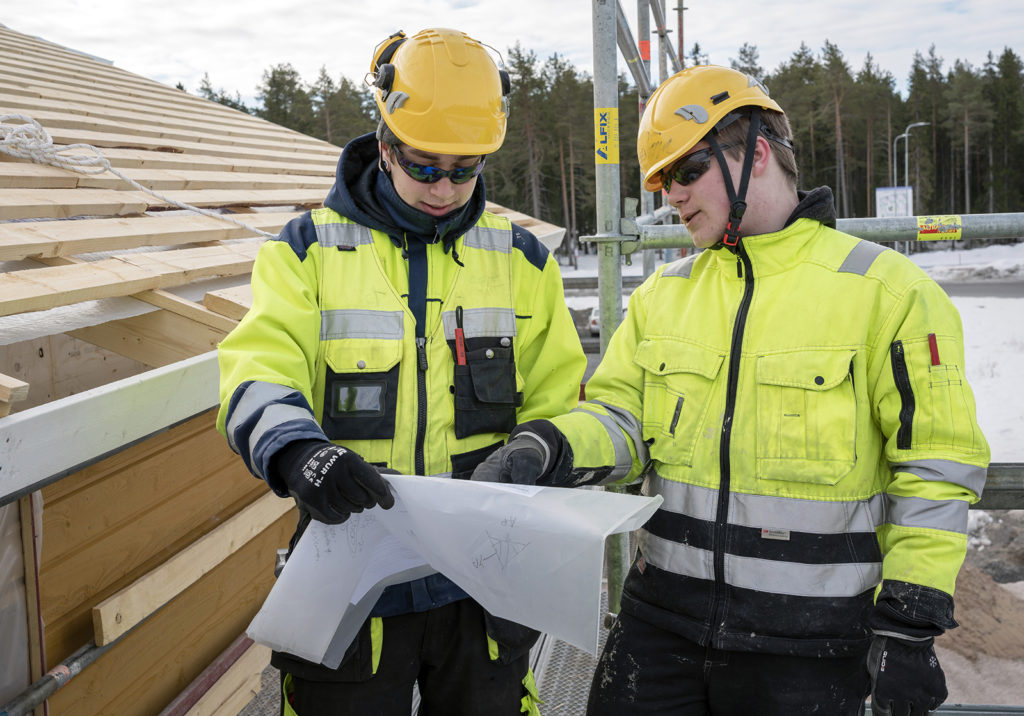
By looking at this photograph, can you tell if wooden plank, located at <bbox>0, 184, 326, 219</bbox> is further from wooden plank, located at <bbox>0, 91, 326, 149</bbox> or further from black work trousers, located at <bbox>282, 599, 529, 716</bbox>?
black work trousers, located at <bbox>282, 599, 529, 716</bbox>

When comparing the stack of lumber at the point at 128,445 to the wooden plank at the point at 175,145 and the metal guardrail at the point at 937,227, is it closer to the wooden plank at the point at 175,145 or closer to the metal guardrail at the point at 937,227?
the wooden plank at the point at 175,145

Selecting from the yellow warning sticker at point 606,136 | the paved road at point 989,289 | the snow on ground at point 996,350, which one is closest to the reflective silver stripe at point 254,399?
the snow on ground at point 996,350

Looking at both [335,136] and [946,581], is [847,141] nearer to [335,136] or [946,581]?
[335,136]

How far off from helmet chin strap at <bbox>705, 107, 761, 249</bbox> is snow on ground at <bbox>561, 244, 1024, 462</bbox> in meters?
1.17

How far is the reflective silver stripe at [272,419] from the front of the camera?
158 cm

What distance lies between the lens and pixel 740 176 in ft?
6.26

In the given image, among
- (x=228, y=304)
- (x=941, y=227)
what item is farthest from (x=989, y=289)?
(x=228, y=304)

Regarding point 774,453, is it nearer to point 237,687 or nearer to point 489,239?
point 489,239

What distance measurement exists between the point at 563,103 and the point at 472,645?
5061cm

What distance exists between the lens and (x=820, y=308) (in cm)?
181

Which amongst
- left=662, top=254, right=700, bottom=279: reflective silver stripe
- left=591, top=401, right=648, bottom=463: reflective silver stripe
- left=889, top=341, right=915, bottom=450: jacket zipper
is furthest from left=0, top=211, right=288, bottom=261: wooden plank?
left=889, top=341, right=915, bottom=450: jacket zipper

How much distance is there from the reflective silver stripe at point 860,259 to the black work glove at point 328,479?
120 cm

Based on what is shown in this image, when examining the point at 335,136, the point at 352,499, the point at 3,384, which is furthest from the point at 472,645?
the point at 335,136

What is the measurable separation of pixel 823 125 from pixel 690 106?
201 feet
